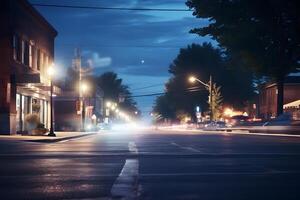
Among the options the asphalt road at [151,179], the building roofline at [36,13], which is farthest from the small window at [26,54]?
the asphalt road at [151,179]

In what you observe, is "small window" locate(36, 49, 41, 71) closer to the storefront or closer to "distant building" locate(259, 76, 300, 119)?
the storefront

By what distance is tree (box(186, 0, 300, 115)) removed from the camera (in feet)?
156

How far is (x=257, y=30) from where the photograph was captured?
161ft

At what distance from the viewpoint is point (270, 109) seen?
10119 cm

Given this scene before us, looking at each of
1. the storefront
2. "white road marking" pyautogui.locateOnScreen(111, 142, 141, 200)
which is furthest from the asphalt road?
the storefront

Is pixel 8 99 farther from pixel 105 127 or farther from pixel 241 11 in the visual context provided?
pixel 105 127

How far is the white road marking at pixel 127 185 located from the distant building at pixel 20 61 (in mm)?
30509

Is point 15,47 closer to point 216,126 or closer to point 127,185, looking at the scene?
point 216,126

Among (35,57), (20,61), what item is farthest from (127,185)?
(35,57)

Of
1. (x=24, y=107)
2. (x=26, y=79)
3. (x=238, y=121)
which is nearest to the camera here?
(x=26, y=79)

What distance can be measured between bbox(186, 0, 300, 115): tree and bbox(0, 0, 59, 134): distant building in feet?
47.5

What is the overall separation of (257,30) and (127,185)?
39.0m

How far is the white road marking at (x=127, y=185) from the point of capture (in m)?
10.6

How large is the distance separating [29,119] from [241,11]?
19554 mm
